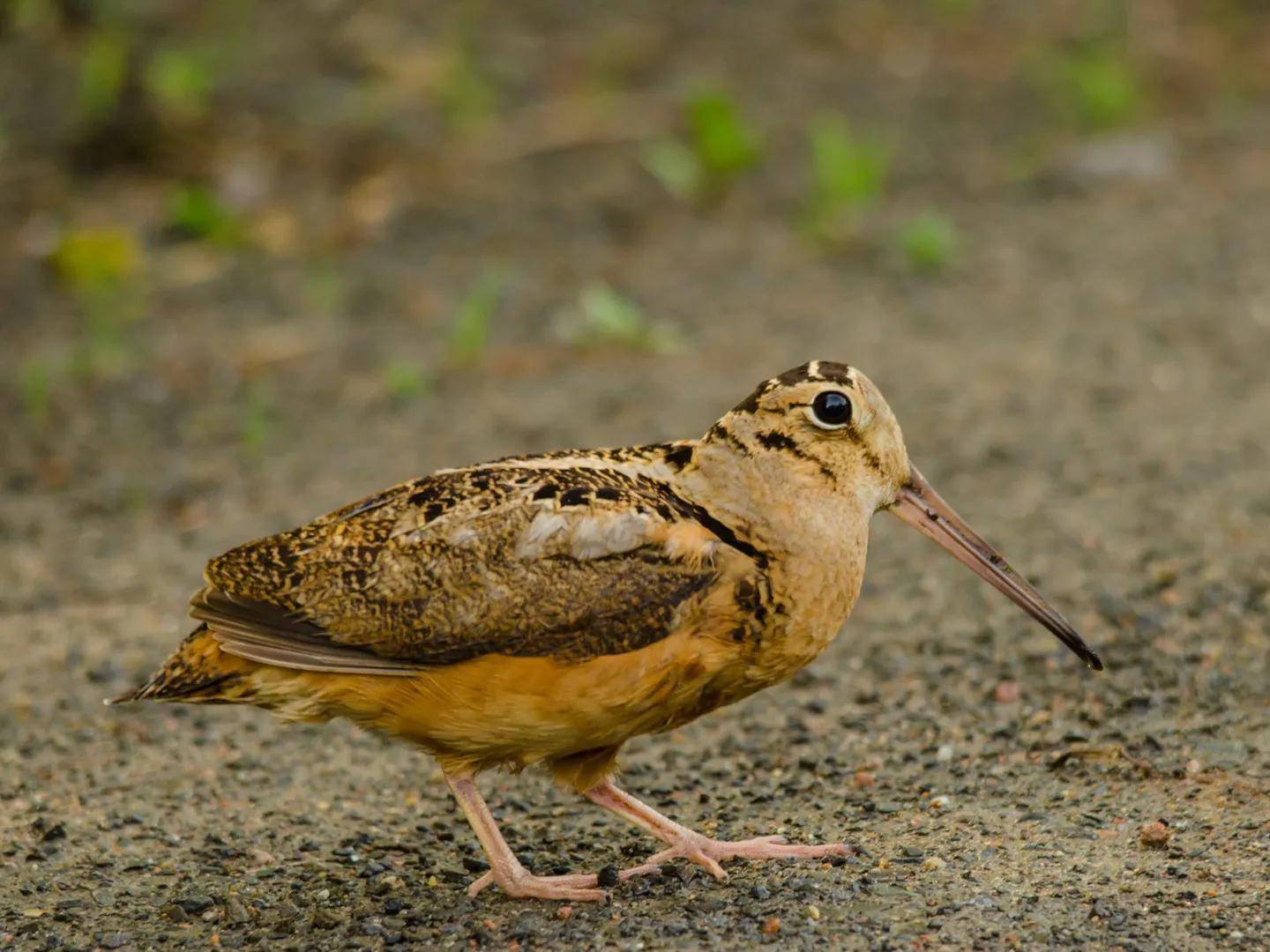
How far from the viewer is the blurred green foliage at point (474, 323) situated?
7.85 meters

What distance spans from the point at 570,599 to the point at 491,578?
0.18m

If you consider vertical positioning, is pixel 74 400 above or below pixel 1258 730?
above

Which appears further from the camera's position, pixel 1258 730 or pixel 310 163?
pixel 310 163

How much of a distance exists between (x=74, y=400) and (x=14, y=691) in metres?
2.72

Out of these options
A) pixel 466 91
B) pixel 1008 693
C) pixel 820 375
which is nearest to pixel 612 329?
pixel 466 91

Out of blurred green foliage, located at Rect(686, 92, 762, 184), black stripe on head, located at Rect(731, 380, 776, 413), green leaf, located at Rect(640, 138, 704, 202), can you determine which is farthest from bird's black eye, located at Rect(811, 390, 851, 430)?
blurred green foliage, located at Rect(686, 92, 762, 184)

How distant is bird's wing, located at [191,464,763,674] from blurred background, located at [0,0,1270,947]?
633mm

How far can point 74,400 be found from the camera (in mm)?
7887

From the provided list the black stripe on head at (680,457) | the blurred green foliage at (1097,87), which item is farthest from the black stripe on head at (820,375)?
the blurred green foliage at (1097,87)

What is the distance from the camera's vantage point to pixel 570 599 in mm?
3820

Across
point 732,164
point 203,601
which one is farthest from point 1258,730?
point 732,164

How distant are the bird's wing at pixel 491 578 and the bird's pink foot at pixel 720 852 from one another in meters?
0.59

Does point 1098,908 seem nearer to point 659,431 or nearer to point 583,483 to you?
point 583,483

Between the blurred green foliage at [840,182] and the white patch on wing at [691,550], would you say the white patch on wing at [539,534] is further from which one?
the blurred green foliage at [840,182]
